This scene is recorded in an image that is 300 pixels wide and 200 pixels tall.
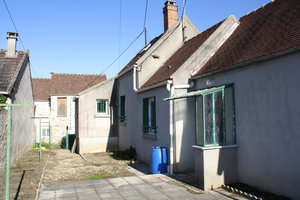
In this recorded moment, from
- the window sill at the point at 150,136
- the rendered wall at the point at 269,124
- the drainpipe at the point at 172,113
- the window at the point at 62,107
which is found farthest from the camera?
the window at the point at 62,107

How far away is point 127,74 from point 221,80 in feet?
24.1

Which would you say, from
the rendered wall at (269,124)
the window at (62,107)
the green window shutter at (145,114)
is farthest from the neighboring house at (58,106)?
the rendered wall at (269,124)

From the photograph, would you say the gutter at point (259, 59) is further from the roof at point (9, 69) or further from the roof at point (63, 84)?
the roof at point (63, 84)

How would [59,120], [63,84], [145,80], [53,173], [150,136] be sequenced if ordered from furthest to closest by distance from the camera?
[63,84] < [59,120] < [145,80] < [150,136] < [53,173]

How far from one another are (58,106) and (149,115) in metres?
16.3

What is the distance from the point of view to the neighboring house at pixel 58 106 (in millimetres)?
24844

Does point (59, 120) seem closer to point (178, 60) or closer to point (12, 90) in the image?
point (12, 90)

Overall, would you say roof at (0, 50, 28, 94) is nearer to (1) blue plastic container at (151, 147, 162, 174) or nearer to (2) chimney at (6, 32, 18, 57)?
(2) chimney at (6, 32, 18, 57)

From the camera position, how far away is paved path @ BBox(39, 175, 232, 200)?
6.40m

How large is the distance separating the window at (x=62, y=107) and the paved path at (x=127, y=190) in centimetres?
→ 1857

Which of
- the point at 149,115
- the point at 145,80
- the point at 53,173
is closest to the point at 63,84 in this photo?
the point at 145,80

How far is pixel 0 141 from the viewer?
8.75 m

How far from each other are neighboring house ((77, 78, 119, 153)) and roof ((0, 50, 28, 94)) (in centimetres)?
379

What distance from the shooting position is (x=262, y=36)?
799cm
